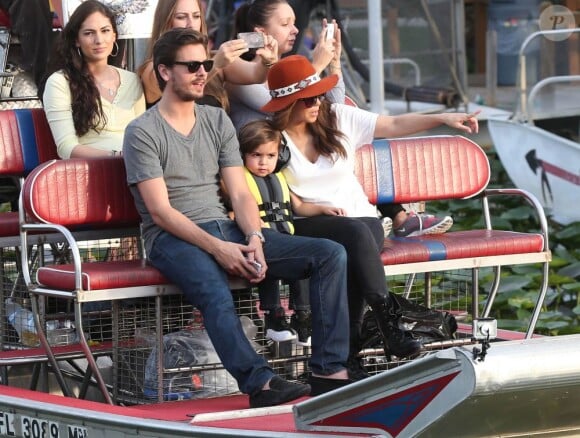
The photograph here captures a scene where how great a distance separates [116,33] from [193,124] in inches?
44.3

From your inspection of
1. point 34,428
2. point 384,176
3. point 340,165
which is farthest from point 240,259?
point 384,176

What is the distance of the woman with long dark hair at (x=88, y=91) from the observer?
Result: 21.8 feet

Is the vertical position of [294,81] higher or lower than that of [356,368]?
higher

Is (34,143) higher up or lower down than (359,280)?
higher up

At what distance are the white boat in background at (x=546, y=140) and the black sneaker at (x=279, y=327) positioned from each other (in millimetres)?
7334

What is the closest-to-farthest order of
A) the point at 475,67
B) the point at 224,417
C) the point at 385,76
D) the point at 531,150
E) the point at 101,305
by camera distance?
1. the point at 224,417
2. the point at 101,305
3. the point at 531,150
4. the point at 385,76
5. the point at 475,67

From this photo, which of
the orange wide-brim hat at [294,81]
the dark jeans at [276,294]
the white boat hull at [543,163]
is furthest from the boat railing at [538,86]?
the dark jeans at [276,294]

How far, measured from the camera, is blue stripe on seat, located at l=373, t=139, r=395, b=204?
270 inches

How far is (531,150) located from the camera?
13.4 meters

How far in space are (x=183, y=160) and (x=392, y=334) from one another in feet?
3.56

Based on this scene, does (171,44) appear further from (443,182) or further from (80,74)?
(443,182)

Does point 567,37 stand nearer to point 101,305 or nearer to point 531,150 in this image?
point 531,150

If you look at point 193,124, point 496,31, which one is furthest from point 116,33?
point 496,31

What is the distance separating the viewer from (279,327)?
19.1 feet
